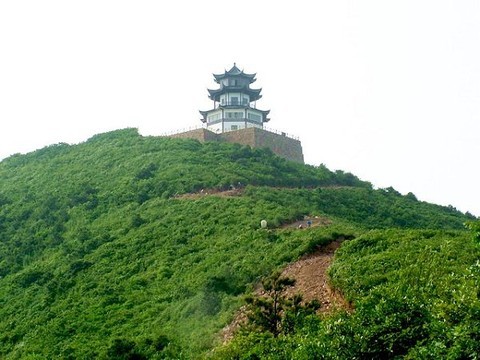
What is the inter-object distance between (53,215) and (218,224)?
40.5 feet

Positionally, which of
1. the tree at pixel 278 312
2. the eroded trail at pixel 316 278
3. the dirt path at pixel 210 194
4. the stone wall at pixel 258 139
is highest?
the stone wall at pixel 258 139

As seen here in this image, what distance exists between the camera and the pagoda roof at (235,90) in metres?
58.4

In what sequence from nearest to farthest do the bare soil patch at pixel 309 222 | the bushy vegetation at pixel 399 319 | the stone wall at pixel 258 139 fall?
1. the bushy vegetation at pixel 399 319
2. the bare soil patch at pixel 309 222
3. the stone wall at pixel 258 139

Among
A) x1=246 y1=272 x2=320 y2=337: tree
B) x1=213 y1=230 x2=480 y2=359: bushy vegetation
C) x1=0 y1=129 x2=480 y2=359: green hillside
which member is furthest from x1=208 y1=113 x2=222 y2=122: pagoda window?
x1=246 y1=272 x2=320 y2=337: tree

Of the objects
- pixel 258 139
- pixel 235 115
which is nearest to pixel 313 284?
pixel 258 139

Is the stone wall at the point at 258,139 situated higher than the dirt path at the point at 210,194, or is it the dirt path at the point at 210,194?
the stone wall at the point at 258,139

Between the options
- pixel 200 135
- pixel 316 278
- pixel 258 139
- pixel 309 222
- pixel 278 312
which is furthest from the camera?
pixel 200 135

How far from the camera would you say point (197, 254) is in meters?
26.6

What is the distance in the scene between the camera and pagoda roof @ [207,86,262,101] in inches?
2299

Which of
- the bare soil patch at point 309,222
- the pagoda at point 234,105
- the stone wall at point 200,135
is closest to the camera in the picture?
the bare soil patch at point 309,222

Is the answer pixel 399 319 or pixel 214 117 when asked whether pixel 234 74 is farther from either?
pixel 399 319

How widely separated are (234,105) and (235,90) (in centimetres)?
144

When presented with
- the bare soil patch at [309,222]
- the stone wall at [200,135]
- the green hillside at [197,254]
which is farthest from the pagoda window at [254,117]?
the bare soil patch at [309,222]

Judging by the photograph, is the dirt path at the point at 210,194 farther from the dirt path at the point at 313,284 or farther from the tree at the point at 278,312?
the tree at the point at 278,312
